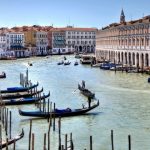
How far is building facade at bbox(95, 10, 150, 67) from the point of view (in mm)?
36969

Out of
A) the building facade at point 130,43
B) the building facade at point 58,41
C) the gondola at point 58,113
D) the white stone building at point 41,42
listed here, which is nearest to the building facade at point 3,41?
the white stone building at point 41,42

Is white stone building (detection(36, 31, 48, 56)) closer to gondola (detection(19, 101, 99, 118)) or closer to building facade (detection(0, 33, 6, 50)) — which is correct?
building facade (detection(0, 33, 6, 50))

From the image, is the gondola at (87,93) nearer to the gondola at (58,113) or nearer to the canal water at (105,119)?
the canal water at (105,119)

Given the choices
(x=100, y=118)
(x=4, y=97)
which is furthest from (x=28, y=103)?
(x=100, y=118)

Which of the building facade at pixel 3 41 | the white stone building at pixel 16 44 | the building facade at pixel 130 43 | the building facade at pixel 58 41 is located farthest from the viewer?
the building facade at pixel 58 41

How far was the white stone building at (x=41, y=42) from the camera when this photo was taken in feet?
270

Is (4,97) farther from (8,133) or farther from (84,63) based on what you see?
(84,63)

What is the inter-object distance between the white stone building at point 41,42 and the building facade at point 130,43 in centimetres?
3184

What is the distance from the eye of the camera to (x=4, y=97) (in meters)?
21.3

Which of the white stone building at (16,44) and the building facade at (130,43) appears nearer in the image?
the building facade at (130,43)

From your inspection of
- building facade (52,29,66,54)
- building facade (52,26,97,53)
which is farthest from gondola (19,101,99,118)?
building facade (52,26,97,53)

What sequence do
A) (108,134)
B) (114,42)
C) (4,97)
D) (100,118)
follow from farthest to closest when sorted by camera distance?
1. (114,42)
2. (4,97)
3. (100,118)
4. (108,134)

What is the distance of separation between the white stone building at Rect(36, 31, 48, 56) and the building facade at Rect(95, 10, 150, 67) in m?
31.8

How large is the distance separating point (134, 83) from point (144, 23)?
9.90 m
